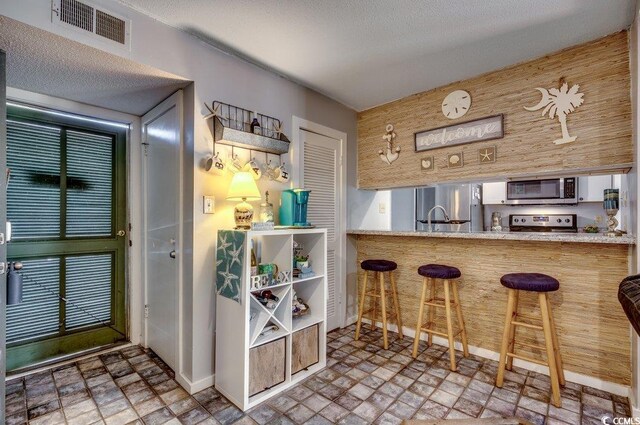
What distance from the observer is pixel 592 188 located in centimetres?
320

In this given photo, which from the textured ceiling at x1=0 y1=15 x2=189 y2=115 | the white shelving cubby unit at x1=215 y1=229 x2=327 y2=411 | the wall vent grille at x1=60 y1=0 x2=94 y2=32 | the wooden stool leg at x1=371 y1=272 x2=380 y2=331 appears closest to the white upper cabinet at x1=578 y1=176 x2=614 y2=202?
the wooden stool leg at x1=371 y1=272 x2=380 y2=331

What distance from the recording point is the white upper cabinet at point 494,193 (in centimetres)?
367

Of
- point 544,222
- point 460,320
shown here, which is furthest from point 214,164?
point 544,222

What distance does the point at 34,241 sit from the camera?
7.75 ft

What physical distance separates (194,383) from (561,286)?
2751 millimetres

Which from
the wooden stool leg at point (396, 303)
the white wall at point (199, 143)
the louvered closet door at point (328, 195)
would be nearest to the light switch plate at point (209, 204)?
the white wall at point (199, 143)

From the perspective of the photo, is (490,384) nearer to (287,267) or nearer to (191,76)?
(287,267)

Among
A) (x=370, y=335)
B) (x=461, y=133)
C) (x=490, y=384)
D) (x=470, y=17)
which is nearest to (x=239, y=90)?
(x=470, y=17)

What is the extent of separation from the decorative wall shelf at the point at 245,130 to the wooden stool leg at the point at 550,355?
218 centimetres

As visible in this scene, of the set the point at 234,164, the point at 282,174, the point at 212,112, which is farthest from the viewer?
the point at 282,174

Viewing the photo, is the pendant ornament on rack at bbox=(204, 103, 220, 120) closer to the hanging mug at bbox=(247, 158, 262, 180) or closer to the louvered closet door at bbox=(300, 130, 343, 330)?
the hanging mug at bbox=(247, 158, 262, 180)

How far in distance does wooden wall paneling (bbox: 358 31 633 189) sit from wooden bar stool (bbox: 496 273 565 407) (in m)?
0.88

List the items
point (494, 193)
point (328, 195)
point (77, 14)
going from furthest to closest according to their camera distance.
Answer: point (494, 193)
point (328, 195)
point (77, 14)

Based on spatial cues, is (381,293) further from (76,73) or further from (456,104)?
(76,73)
